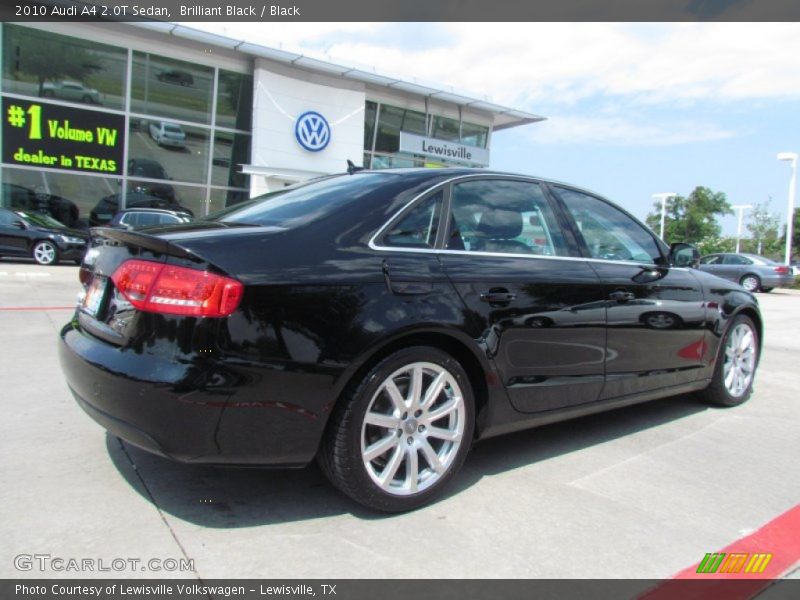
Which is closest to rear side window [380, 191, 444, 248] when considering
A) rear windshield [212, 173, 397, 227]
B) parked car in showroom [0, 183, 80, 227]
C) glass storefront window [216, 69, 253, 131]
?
rear windshield [212, 173, 397, 227]

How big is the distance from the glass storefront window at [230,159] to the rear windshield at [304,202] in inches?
735

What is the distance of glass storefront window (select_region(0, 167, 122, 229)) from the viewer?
17984mm

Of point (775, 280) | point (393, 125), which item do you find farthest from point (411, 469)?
point (775, 280)

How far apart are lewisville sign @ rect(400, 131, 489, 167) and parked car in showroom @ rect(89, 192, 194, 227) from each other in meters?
8.92

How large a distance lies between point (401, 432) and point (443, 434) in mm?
246

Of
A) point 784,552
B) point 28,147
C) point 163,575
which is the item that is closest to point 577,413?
point 784,552

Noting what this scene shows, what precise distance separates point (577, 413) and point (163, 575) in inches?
92.1

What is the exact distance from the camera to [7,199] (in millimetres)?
17922

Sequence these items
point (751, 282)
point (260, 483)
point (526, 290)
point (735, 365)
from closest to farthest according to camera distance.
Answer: point (260, 483) < point (526, 290) < point (735, 365) < point (751, 282)

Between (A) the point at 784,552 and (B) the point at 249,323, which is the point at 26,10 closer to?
(B) the point at 249,323

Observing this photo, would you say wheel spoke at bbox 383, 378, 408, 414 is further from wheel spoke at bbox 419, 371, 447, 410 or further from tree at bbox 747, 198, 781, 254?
tree at bbox 747, 198, 781, 254

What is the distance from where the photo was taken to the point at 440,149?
25172 mm

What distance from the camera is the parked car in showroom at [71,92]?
1812cm

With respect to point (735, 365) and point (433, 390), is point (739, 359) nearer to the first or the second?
point (735, 365)
